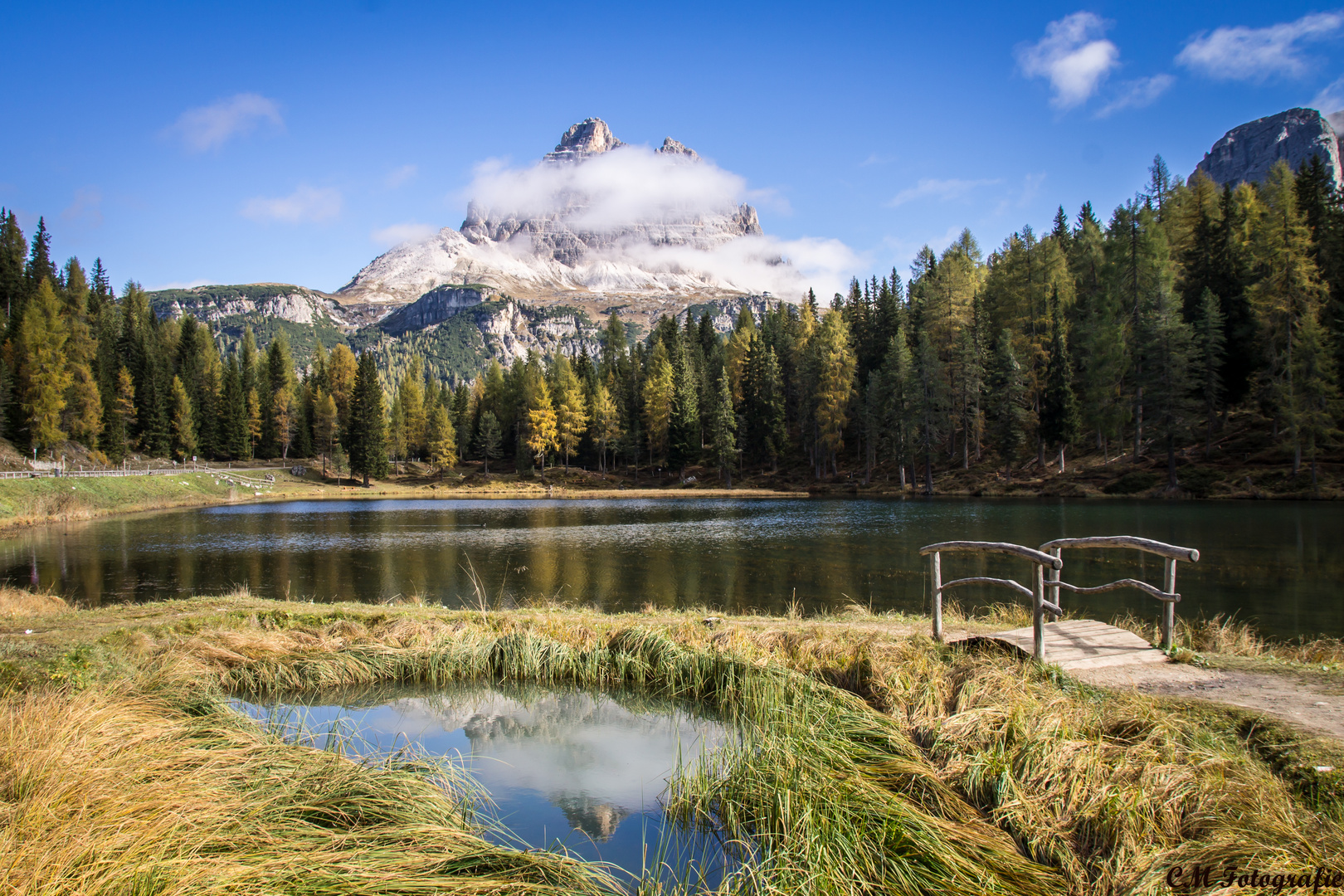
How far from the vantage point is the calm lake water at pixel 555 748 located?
5469 millimetres

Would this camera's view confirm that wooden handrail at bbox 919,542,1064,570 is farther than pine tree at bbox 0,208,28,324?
No

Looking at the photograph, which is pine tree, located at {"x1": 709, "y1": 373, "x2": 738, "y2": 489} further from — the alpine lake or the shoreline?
the alpine lake

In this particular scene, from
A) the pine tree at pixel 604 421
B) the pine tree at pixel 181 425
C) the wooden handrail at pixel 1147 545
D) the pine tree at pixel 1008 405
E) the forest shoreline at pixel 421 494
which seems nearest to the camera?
the wooden handrail at pixel 1147 545

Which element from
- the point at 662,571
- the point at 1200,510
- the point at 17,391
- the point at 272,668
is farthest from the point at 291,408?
the point at 1200,510

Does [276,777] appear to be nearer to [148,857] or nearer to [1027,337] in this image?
[148,857]

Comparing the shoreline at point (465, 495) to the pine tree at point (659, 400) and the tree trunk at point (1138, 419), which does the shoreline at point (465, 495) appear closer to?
the tree trunk at point (1138, 419)

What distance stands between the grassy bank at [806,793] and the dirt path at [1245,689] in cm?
38

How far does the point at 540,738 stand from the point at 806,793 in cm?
381

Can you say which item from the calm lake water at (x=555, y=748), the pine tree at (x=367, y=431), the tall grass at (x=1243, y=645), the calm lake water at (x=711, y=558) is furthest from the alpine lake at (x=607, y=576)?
the pine tree at (x=367, y=431)

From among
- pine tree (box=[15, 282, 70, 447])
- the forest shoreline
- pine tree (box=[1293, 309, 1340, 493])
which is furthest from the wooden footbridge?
pine tree (box=[15, 282, 70, 447])

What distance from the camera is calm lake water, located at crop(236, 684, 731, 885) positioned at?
5.47 meters

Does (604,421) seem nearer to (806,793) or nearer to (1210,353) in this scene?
(1210,353)

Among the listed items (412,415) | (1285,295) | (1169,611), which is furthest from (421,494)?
(1285,295)

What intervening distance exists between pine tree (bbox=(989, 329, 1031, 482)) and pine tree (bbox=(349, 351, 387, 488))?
191ft
